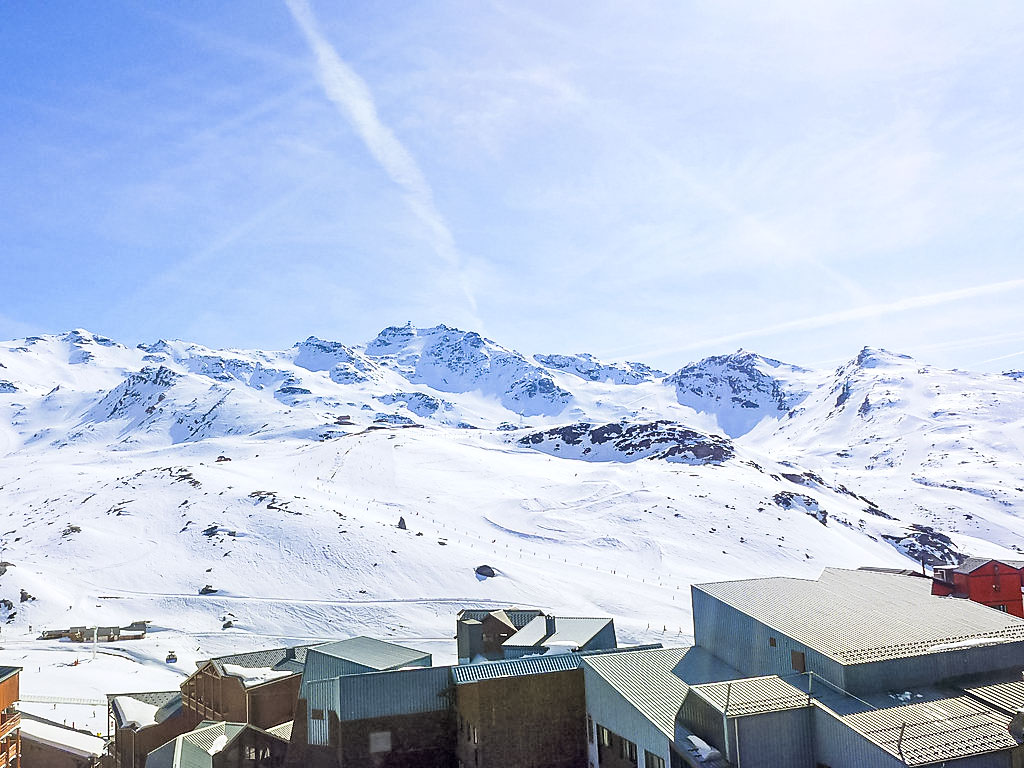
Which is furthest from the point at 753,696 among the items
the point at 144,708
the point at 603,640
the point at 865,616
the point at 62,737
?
the point at 62,737

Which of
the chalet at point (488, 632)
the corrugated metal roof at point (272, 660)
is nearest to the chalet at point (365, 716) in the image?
the corrugated metal roof at point (272, 660)

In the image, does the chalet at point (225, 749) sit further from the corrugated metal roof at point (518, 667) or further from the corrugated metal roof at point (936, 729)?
the corrugated metal roof at point (936, 729)

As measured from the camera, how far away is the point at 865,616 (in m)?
27.2

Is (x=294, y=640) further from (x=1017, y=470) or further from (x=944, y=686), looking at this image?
(x=1017, y=470)

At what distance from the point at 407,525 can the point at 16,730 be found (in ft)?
200

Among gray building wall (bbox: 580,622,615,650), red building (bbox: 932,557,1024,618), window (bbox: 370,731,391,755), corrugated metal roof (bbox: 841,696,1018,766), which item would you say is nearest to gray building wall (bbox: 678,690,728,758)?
corrugated metal roof (bbox: 841,696,1018,766)

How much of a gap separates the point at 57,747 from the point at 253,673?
385 inches

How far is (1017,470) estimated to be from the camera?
168250 mm

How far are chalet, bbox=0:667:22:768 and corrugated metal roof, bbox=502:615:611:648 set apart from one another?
20.9 m

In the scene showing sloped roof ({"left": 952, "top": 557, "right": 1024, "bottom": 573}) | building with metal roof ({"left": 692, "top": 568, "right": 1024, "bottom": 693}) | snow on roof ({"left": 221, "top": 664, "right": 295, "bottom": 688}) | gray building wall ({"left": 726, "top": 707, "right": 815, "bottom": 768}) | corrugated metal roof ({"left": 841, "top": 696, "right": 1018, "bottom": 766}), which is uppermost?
building with metal roof ({"left": 692, "top": 568, "right": 1024, "bottom": 693})

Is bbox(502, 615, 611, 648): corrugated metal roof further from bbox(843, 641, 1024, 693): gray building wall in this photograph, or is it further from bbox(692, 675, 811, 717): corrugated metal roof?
bbox(843, 641, 1024, 693): gray building wall

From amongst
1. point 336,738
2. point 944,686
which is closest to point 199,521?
point 336,738

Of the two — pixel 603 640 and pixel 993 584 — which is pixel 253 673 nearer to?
pixel 603 640

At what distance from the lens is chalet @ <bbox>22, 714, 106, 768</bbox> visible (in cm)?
3419
